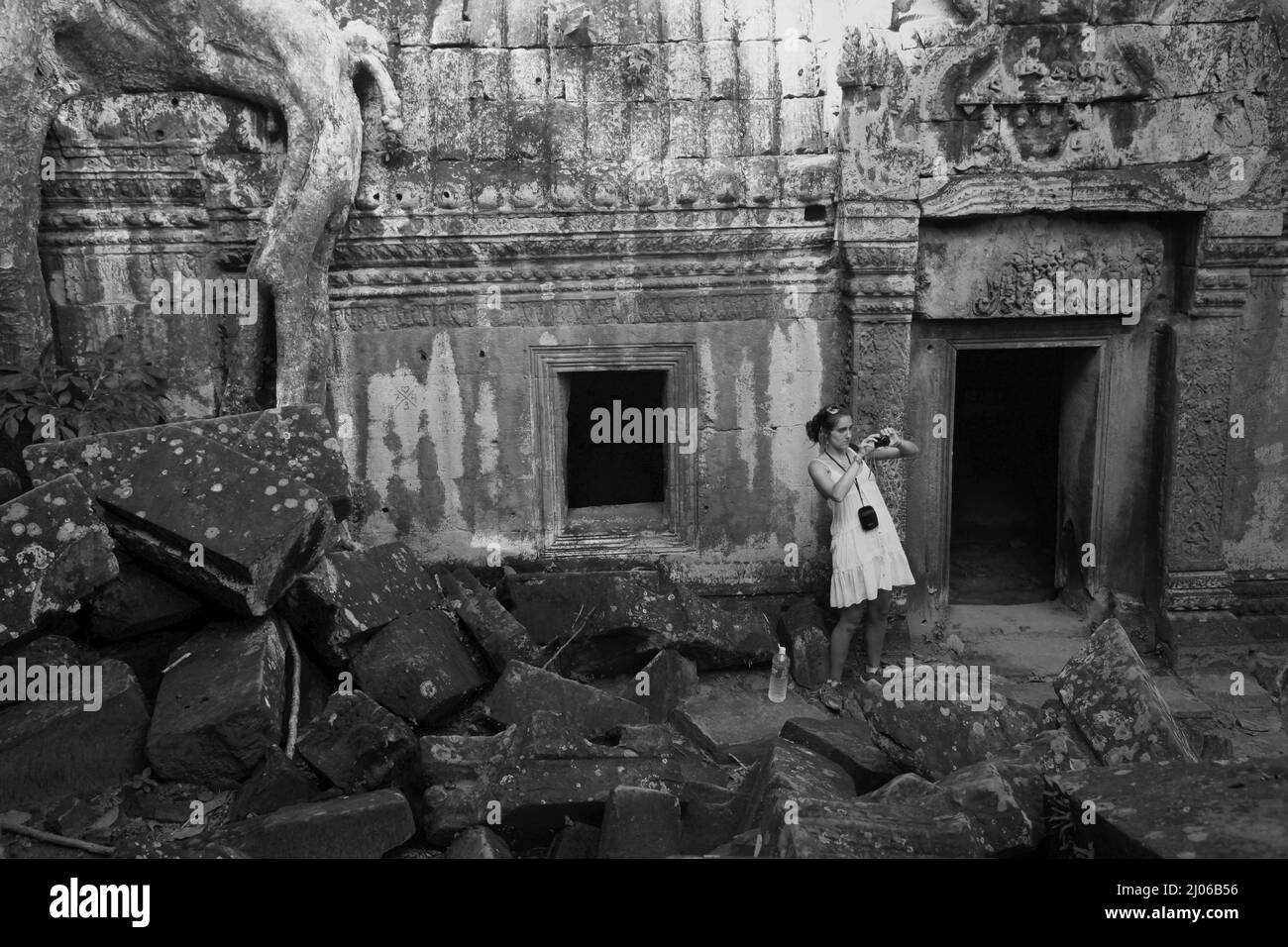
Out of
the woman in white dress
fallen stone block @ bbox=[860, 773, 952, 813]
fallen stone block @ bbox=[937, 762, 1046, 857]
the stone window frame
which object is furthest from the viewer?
the stone window frame

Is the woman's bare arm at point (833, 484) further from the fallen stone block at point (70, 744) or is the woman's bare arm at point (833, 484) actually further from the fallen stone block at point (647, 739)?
the fallen stone block at point (70, 744)

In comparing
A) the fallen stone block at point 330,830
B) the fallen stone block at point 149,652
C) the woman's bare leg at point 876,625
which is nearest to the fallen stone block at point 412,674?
the fallen stone block at point 149,652

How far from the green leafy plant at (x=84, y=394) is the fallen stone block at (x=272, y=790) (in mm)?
2624

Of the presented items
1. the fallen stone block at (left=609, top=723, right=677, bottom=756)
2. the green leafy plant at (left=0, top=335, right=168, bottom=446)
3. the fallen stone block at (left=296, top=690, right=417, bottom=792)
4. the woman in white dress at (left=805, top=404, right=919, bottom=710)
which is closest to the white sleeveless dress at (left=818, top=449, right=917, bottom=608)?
the woman in white dress at (left=805, top=404, right=919, bottom=710)

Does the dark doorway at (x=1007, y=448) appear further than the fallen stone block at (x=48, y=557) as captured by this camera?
Yes

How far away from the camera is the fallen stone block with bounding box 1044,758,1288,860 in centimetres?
392

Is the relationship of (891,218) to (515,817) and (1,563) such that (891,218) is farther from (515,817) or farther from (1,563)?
(1,563)

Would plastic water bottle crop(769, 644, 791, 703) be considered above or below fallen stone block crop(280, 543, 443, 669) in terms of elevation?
below

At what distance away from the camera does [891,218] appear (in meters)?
7.53

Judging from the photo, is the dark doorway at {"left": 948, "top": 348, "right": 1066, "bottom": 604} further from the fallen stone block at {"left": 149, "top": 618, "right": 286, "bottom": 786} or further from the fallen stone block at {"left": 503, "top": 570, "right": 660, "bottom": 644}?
the fallen stone block at {"left": 149, "top": 618, "right": 286, "bottom": 786}

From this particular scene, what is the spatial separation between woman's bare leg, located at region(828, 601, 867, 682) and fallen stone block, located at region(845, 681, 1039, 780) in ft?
5.74

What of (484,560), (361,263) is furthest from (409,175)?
(484,560)

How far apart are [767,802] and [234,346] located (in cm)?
451

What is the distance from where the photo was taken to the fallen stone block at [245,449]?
600cm
